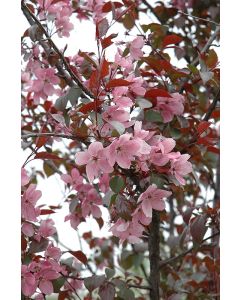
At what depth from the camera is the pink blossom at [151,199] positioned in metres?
1.15

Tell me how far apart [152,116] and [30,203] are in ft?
1.21

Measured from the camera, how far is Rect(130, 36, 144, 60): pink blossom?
1480mm

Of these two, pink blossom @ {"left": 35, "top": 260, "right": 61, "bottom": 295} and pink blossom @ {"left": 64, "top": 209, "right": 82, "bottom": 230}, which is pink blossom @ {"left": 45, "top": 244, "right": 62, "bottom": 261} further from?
pink blossom @ {"left": 64, "top": 209, "right": 82, "bottom": 230}

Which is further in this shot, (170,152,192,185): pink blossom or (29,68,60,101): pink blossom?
(29,68,60,101): pink blossom

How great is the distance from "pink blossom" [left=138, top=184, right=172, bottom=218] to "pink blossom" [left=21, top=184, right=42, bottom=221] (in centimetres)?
23

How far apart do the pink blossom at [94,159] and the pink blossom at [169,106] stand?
0.34 metres

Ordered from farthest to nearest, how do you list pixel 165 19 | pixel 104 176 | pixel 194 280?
pixel 165 19
pixel 194 280
pixel 104 176

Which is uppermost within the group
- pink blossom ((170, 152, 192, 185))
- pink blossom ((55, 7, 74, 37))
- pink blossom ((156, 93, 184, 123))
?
pink blossom ((55, 7, 74, 37))

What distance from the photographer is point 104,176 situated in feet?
4.99

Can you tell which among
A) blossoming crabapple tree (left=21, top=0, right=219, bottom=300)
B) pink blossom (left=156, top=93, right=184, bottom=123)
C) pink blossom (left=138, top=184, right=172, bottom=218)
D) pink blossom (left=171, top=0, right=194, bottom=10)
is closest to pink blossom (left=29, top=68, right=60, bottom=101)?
blossoming crabapple tree (left=21, top=0, right=219, bottom=300)

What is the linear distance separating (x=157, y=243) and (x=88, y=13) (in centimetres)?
90
